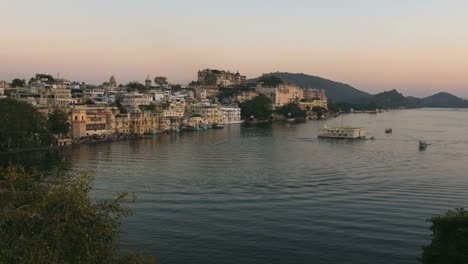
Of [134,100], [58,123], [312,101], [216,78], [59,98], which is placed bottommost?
[58,123]

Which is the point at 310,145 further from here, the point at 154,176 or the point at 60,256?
Result: the point at 60,256

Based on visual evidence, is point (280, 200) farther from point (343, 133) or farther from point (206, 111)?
point (206, 111)

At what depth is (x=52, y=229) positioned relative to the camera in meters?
7.27

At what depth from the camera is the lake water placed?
14.6 meters

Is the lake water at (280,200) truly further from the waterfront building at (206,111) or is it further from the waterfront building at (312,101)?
the waterfront building at (312,101)

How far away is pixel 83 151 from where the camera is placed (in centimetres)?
3894

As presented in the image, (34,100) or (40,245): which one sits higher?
(34,100)

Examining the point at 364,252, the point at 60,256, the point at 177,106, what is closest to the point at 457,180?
the point at 364,252

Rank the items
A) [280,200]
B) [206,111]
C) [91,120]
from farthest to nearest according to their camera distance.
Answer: [206,111]
[91,120]
[280,200]

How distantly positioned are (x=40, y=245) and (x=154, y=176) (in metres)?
19.7

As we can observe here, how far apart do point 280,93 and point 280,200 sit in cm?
10110

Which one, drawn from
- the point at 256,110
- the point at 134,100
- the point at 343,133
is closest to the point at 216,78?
the point at 256,110

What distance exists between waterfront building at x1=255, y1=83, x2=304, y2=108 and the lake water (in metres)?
76.9

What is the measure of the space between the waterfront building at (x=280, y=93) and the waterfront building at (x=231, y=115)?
27309 millimetres
